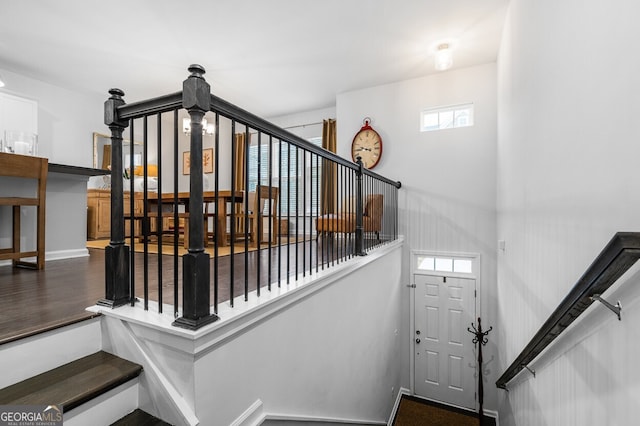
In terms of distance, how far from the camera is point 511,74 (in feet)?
9.96

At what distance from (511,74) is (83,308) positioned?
13.0ft

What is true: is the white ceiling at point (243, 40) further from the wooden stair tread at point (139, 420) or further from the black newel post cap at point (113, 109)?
the wooden stair tread at point (139, 420)

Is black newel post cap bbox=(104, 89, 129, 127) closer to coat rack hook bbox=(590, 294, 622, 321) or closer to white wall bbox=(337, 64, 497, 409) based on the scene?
coat rack hook bbox=(590, 294, 622, 321)

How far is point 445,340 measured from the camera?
460cm

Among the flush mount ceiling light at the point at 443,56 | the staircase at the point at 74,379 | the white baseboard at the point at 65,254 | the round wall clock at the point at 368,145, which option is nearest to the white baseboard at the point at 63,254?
the white baseboard at the point at 65,254

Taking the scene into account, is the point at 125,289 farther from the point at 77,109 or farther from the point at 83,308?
the point at 77,109

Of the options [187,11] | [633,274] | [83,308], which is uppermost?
[187,11]

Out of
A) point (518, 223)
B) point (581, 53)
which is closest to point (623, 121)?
point (581, 53)

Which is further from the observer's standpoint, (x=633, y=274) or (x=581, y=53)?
(x=581, y=53)

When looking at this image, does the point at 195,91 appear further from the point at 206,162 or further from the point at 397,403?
the point at 206,162

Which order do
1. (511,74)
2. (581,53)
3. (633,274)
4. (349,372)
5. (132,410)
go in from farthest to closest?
1. (511,74)
2. (349,372)
3. (581,53)
4. (132,410)
5. (633,274)

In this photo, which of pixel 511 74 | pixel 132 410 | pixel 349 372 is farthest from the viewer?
pixel 511 74

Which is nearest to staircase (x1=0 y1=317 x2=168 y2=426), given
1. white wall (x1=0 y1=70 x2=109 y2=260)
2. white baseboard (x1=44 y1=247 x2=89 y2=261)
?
white wall (x1=0 y1=70 x2=109 y2=260)

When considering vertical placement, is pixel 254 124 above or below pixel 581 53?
below
